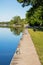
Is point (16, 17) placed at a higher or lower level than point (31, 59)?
lower

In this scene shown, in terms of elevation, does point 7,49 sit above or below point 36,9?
below

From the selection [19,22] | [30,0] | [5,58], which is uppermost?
[30,0]

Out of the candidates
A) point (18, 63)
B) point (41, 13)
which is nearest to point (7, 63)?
point (18, 63)

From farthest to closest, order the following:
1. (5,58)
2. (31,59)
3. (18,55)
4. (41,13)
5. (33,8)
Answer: (33,8)
(41,13)
(5,58)
(18,55)
(31,59)

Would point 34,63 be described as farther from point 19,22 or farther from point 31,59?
point 19,22

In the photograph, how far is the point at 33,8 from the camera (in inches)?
2035

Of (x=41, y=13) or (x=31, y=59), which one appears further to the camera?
(x=41, y=13)

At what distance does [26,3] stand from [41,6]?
6091mm

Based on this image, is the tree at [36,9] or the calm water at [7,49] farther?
the tree at [36,9]

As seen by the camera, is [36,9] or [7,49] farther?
[36,9]

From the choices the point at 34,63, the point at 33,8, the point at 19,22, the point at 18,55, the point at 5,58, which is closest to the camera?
the point at 34,63

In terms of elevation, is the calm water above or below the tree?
below

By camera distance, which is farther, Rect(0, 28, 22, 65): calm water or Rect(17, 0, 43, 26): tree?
Rect(17, 0, 43, 26): tree

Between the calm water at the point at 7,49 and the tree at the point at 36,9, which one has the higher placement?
the tree at the point at 36,9
